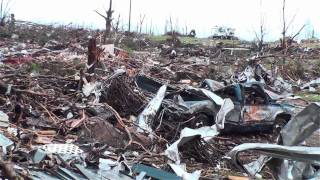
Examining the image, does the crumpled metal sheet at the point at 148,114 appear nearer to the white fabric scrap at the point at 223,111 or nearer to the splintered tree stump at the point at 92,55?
the white fabric scrap at the point at 223,111

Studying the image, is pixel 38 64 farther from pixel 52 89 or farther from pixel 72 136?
pixel 72 136

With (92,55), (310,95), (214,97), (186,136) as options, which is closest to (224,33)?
(310,95)

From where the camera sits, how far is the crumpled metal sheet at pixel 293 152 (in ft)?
14.0

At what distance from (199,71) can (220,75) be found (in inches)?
48.8

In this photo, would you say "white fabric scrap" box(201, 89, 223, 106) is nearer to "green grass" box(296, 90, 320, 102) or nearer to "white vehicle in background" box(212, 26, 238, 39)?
"green grass" box(296, 90, 320, 102)

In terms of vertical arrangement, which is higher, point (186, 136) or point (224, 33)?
point (224, 33)

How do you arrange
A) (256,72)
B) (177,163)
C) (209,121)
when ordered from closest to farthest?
(177,163) < (209,121) < (256,72)

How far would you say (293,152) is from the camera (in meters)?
4.27

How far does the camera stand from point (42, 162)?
7.40 metres

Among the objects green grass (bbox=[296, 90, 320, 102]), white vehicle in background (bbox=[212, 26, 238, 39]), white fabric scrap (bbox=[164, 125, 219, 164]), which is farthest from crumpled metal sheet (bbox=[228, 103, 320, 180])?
white vehicle in background (bbox=[212, 26, 238, 39])

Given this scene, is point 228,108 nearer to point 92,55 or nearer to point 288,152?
point 92,55

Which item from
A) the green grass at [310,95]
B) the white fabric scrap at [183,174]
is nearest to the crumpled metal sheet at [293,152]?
the white fabric scrap at [183,174]

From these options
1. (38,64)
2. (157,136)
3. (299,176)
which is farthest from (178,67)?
(299,176)

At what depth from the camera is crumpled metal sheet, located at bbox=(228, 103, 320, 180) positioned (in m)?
4.27
